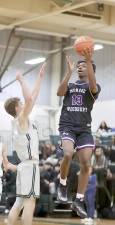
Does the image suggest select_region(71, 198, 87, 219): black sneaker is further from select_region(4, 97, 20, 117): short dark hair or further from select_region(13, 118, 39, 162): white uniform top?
select_region(4, 97, 20, 117): short dark hair

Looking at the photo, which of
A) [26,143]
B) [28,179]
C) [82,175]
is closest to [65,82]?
[26,143]

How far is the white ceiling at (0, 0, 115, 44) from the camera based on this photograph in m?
13.1

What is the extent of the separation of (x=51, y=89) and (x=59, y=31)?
11474 millimetres

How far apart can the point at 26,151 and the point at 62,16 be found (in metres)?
6.82

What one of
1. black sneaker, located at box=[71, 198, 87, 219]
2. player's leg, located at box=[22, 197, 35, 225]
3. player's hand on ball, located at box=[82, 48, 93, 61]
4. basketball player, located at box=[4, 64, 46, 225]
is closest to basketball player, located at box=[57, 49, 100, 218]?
black sneaker, located at box=[71, 198, 87, 219]

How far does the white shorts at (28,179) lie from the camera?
25.9 ft

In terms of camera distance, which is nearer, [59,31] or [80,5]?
[80,5]

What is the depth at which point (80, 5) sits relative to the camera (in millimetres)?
12680

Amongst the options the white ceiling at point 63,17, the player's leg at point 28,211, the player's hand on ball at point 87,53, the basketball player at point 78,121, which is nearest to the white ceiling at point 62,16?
the white ceiling at point 63,17

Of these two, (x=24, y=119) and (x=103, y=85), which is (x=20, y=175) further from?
(x=103, y=85)

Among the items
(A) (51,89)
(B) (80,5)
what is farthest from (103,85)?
(B) (80,5)

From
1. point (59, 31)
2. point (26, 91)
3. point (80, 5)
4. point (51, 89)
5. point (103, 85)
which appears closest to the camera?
point (26, 91)

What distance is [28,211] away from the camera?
7762mm

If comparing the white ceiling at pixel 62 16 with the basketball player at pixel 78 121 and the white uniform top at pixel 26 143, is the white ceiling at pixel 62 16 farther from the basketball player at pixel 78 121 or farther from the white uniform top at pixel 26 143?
the white uniform top at pixel 26 143
